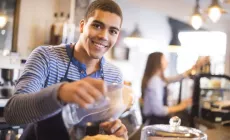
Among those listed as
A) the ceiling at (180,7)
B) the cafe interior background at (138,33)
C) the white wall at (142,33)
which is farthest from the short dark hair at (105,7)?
the white wall at (142,33)

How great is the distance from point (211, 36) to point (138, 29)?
6.76ft

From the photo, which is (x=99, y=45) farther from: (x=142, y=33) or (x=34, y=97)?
(x=142, y=33)

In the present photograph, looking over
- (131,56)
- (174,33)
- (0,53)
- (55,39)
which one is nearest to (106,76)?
(0,53)

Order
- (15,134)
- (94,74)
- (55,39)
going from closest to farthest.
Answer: (94,74) < (15,134) < (55,39)

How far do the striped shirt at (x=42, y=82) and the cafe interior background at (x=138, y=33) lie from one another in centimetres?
25

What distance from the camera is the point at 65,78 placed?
0.94 m

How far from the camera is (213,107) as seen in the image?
2740 mm

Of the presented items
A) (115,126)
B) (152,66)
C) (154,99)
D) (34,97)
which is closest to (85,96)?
(34,97)

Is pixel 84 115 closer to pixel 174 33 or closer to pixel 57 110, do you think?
pixel 57 110

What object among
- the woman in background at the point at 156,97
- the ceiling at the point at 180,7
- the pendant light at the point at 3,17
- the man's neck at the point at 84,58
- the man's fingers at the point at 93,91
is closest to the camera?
the man's fingers at the point at 93,91

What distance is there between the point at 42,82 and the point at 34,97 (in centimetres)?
22

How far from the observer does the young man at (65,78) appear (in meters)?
0.57

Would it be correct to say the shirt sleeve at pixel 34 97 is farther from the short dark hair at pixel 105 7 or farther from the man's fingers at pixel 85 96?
the short dark hair at pixel 105 7

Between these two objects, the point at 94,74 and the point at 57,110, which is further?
the point at 94,74
